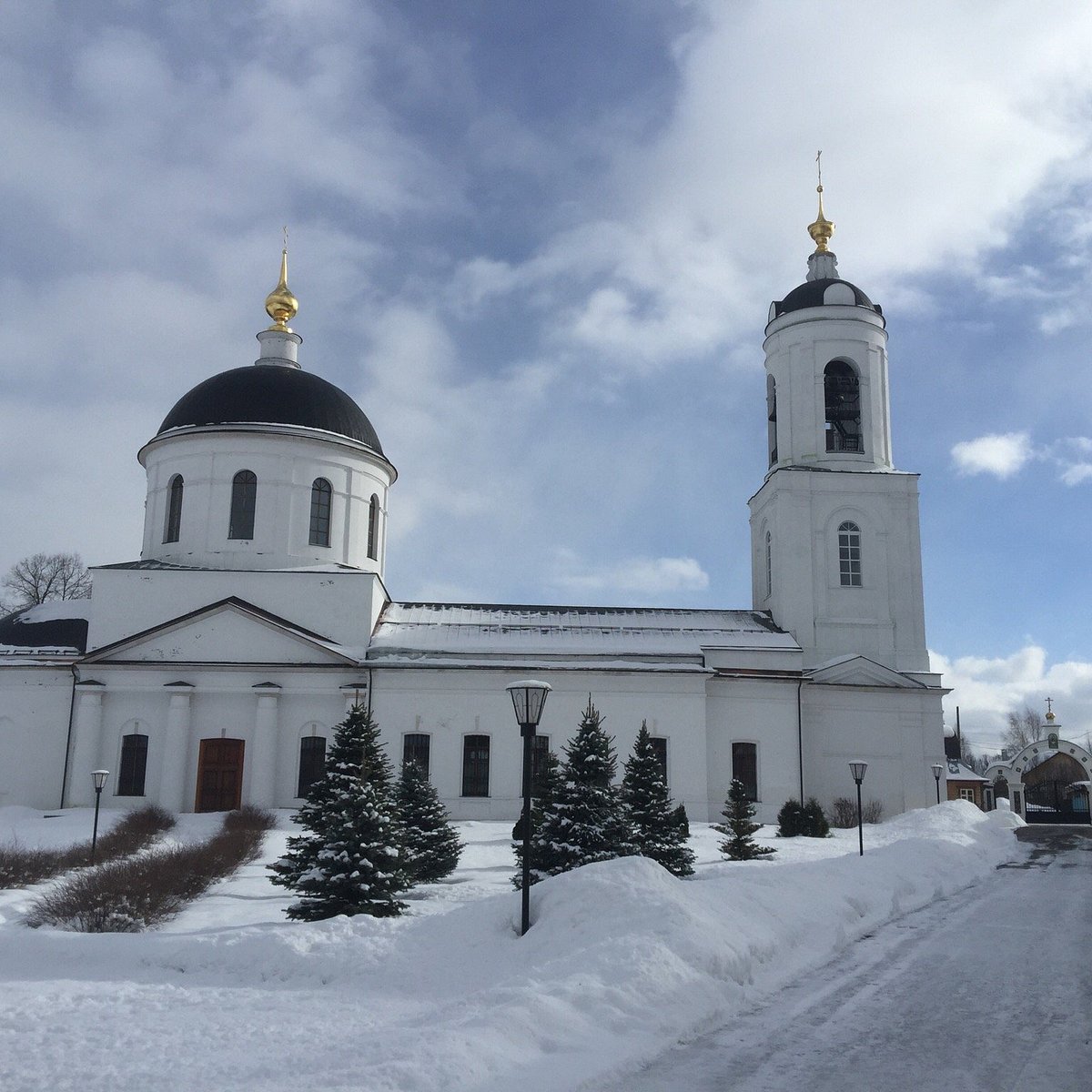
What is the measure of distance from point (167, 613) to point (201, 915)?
17006mm

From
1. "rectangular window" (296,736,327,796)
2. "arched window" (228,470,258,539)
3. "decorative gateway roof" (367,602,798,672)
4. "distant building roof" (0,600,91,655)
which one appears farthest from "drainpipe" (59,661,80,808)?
"decorative gateway roof" (367,602,798,672)

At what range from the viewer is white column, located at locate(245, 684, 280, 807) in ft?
91.6

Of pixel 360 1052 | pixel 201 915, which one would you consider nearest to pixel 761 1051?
pixel 360 1052

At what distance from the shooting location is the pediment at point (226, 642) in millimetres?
28641

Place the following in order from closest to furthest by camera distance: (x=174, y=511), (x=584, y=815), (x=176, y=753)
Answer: (x=584, y=815), (x=176, y=753), (x=174, y=511)

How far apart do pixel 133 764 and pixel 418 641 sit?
848 centimetres

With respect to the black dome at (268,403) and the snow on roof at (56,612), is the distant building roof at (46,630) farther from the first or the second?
the black dome at (268,403)

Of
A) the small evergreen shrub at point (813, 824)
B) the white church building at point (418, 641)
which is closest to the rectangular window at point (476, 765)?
the white church building at point (418, 641)

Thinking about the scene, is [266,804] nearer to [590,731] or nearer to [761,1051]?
[590,731]

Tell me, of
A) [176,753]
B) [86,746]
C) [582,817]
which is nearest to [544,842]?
[582,817]

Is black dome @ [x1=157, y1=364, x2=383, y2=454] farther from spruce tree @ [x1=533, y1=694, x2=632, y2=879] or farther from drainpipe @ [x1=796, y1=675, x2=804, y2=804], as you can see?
spruce tree @ [x1=533, y1=694, x2=632, y2=879]

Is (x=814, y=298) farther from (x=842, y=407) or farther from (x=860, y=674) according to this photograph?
(x=860, y=674)

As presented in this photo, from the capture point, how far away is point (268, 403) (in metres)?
32.2

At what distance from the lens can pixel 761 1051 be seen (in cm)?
800
